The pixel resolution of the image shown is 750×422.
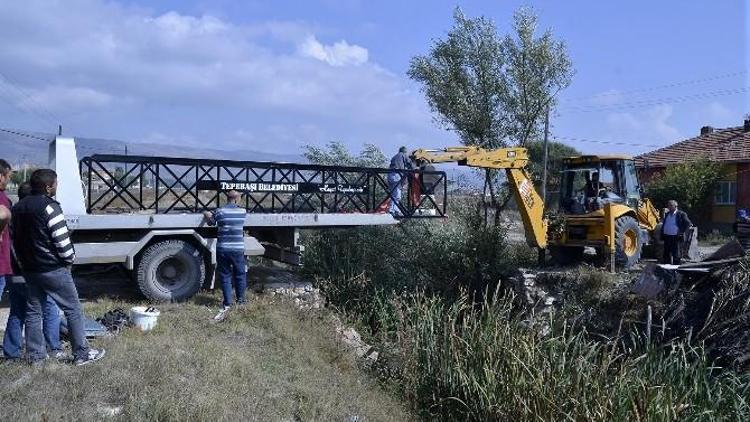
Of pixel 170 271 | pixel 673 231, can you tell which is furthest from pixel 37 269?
pixel 673 231

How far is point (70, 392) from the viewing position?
5551 millimetres

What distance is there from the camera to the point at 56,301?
6266 mm

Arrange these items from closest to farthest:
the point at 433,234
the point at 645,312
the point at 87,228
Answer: the point at 87,228 → the point at 645,312 → the point at 433,234

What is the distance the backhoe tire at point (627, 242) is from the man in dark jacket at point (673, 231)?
1.99 ft

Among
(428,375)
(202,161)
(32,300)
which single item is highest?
(202,161)

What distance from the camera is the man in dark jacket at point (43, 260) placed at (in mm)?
6117

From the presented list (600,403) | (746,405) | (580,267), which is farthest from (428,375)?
(580,267)

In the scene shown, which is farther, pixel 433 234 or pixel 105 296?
pixel 433 234

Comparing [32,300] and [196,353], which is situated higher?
[32,300]

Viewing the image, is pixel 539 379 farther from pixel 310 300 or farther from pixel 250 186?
pixel 250 186

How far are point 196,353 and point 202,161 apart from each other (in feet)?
15.5

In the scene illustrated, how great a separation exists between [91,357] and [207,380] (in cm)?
107

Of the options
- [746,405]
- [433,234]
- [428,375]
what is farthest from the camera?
[433,234]

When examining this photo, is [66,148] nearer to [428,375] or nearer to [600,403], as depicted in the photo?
[428,375]
